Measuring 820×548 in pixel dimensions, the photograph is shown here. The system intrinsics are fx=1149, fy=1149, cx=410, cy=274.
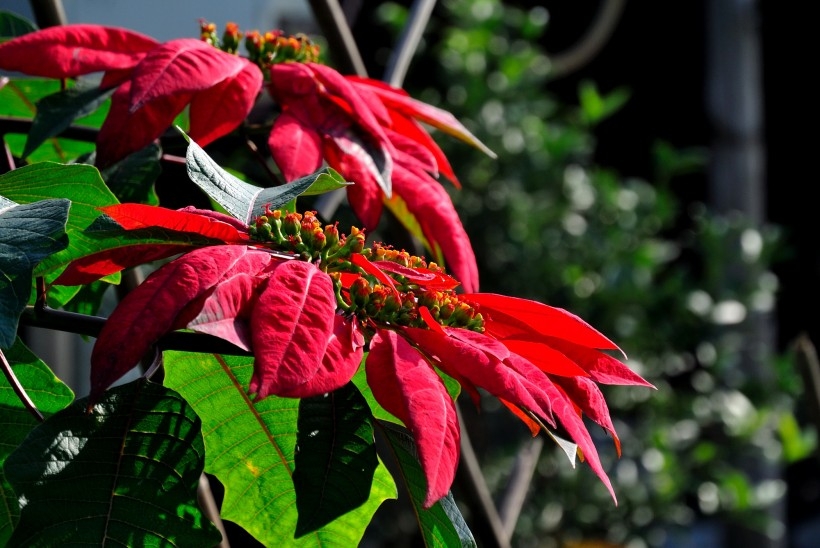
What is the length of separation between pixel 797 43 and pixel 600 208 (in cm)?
159

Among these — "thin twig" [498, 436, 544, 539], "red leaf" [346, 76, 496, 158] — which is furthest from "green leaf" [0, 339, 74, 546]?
"thin twig" [498, 436, 544, 539]

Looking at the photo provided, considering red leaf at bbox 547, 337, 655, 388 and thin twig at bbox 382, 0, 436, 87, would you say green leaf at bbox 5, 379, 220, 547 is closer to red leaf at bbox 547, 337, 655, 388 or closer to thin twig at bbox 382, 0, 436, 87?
red leaf at bbox 547, 337, 655, 388

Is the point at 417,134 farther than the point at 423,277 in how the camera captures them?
Yes

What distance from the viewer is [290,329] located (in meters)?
0.32

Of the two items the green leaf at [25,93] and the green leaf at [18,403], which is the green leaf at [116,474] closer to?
the green leaf at [18,403]

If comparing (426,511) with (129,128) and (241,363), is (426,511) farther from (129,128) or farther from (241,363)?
(129,128)

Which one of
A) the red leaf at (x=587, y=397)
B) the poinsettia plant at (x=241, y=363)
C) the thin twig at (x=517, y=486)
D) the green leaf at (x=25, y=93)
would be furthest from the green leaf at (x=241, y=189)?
the thin twig at (x=517, y=486)

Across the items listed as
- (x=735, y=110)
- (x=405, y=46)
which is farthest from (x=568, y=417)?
(x=735, y=110)

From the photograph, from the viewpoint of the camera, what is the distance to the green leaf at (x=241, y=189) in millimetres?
377

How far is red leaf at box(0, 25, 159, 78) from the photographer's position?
50 cm

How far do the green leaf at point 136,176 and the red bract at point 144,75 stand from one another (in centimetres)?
4

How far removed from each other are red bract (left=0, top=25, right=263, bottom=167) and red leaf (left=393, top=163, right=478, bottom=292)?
8 centimetres

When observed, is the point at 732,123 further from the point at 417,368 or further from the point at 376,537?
the point at 417,368

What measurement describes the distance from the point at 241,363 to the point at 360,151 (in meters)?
0.13
